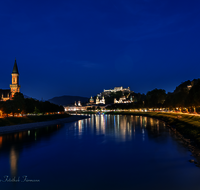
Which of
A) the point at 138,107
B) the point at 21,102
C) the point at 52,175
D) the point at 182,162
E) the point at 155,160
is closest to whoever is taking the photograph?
the point at 52,175

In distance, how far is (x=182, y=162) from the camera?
19500 mm

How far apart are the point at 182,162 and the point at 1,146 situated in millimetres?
24063

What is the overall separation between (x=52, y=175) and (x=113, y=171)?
5.24m

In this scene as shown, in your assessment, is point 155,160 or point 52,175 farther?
point 155,160

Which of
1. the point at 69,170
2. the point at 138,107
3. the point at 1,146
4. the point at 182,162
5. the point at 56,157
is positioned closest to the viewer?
the point at 69,170

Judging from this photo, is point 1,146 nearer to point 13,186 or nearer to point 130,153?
point 13,186

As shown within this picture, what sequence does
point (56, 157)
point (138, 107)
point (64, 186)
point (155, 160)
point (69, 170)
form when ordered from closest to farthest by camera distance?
point (64, 186), point (69, 170), point (155, 160), point (56, 157), point (138, 107)

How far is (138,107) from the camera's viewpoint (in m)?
146

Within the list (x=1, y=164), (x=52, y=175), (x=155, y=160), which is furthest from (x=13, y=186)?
(x=155, y=160)

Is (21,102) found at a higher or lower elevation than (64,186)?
higher

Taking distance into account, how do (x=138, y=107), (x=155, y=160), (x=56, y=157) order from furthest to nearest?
(x=138, y=107) < (x=56, y=157) < (x=155, y=160)

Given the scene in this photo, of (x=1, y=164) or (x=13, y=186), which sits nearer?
(x=13, y=186)

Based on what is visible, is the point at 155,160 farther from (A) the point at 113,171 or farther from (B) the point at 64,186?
(B) the point at 64,186

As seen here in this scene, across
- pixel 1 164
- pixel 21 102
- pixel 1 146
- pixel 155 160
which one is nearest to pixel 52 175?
pixel 1 164
